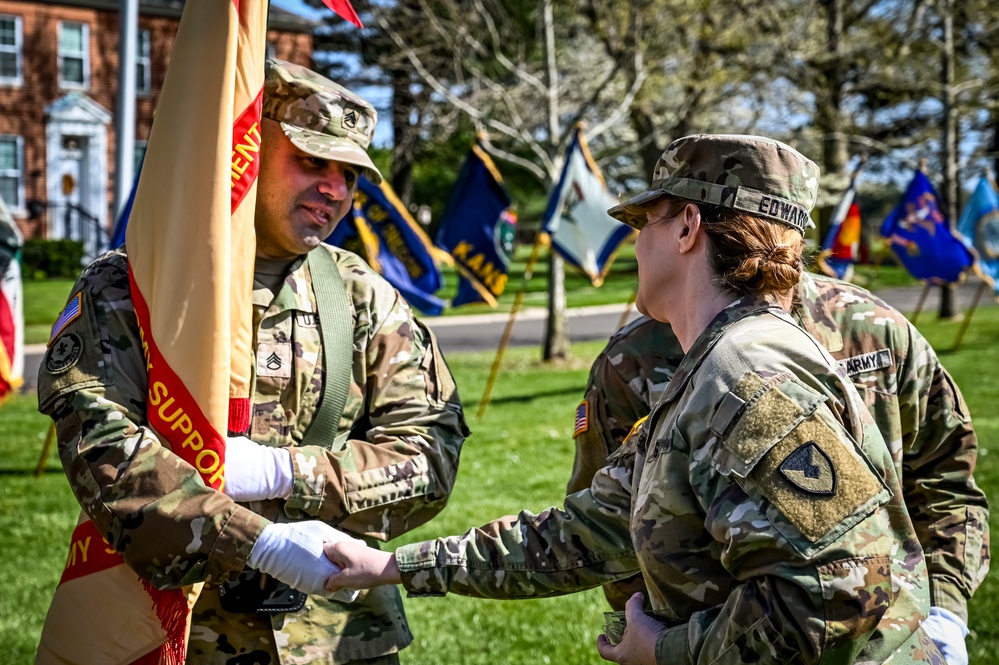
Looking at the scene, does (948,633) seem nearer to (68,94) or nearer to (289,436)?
(289,436)

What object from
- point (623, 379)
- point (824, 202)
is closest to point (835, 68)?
point (824, 202)

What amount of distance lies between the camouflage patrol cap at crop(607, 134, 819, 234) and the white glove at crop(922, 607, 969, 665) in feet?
4.39

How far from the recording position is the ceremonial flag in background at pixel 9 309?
24.8ft

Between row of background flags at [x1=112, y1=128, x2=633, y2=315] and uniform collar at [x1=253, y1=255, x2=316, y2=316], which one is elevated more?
uniform collar at [x1=253, y1=255, x2=316, y2=316]

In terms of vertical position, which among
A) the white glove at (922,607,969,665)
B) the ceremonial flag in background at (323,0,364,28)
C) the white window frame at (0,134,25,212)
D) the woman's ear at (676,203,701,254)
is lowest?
the white window frame at (0,134,25,212)

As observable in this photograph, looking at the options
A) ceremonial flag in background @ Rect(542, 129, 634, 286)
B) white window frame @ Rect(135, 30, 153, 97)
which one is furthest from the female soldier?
white window frame @ Rect(135, 30, 153, 97)

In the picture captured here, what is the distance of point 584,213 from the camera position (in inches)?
487

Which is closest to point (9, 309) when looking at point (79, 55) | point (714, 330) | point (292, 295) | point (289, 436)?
point (292, 295)

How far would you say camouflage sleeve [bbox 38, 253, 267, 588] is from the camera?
255 cm

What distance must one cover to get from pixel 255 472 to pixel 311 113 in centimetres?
110

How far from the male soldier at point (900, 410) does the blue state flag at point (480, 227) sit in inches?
378

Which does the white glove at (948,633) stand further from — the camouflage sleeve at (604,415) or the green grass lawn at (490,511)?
the green grass lawn at (490,511)

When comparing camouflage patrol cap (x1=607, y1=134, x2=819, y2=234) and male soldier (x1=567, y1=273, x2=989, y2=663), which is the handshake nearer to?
male soldier (x1=567, y1=273, x2=989, y2=663)

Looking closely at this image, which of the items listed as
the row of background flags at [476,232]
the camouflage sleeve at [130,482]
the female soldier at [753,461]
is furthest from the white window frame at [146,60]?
the female soldier at [753,461]
